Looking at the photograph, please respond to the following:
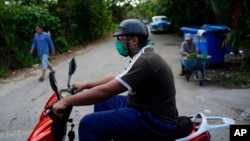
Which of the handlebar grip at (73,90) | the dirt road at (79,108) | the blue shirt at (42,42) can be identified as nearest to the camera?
the handlebar grip at (73,90)

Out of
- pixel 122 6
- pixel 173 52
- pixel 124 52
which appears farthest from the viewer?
pixel 122 6

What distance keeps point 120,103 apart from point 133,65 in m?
0.74

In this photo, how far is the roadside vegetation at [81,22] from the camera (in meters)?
10.4

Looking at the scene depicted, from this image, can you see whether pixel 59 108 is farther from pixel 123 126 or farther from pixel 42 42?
pixel 42 42

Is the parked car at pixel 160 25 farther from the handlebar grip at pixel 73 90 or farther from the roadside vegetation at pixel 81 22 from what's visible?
the handlebar grip at pixel 73 90

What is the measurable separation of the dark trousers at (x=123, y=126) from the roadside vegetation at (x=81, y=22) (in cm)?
661

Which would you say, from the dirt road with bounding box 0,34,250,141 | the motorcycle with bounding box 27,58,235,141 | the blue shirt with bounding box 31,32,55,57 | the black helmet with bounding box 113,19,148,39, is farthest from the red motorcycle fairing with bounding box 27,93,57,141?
the blue shirt with bounding box 31,32,55,57

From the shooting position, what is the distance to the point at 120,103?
11.4 ft

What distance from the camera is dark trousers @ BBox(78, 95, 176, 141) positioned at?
2.81 m

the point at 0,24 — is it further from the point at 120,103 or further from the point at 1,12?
the point at 120,103

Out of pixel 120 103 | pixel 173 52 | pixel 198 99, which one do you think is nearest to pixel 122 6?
pixel 173 52

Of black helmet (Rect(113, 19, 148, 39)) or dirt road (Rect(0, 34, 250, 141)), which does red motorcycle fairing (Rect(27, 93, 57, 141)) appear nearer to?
black helmet (Rect(113, 19, 148, 39))

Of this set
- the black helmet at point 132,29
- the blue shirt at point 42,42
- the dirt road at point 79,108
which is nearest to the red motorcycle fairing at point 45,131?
the black helmet at point 132,29

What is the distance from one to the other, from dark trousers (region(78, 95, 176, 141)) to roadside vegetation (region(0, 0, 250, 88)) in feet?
21.7
